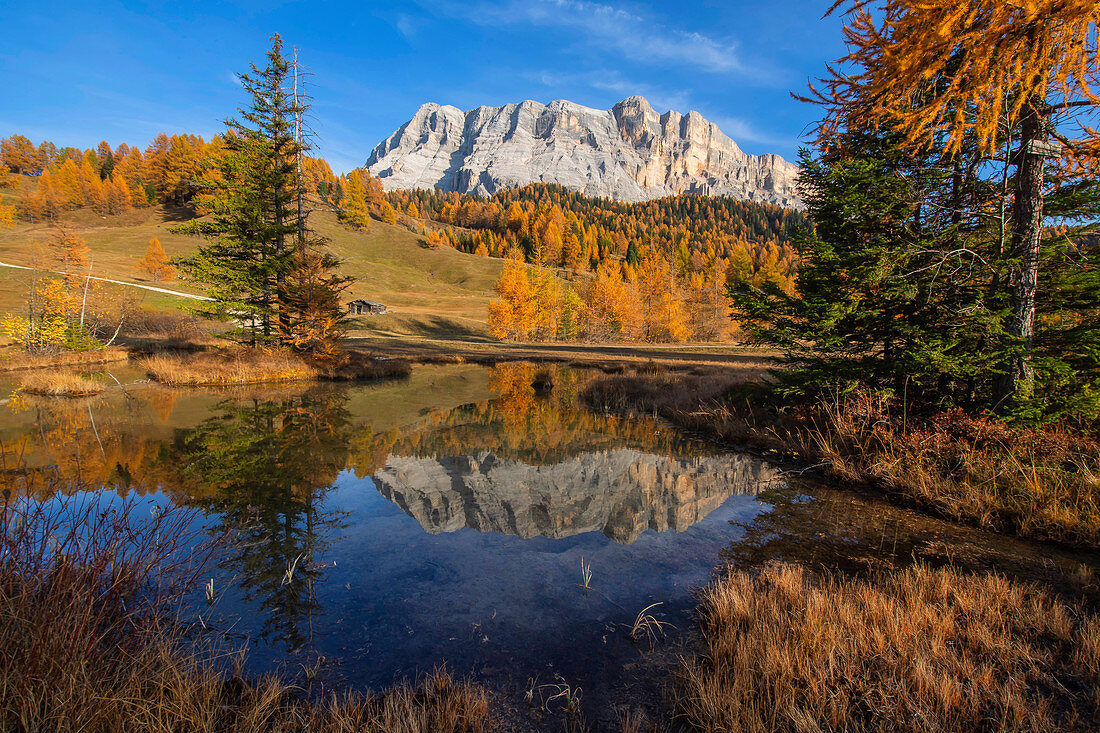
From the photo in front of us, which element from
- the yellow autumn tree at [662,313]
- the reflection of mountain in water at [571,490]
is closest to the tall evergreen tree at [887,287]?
the reflection of mountain in water at [571,490]

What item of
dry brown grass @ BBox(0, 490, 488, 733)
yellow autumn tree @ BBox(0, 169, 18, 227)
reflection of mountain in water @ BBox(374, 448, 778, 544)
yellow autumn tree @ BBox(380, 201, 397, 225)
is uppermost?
yellow autumn tree @ BBox(380, 201, 397, 225)

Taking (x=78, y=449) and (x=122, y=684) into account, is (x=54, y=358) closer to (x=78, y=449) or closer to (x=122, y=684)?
(x=78, y=449)

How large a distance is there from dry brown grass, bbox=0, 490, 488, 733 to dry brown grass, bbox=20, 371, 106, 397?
21.3 meters

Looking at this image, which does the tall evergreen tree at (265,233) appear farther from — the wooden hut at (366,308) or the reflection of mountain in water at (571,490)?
the wooden hut at (366,308)

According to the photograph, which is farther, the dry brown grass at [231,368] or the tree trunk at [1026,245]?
the dry brown grass at [231,368]

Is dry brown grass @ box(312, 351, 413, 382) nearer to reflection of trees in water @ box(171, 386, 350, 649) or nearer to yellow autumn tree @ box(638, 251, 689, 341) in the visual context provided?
reflection of trees in water @ box(171, 386, 350, 649)

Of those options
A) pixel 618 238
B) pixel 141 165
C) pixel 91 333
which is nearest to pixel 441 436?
pixel 91 333

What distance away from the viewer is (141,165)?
113 m

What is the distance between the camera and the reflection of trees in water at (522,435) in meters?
11.9

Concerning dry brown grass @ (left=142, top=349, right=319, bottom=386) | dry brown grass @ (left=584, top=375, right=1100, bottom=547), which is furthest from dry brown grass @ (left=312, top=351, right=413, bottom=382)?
dry brown grass @ (left=584, top=375, right=1100, bottom=547)

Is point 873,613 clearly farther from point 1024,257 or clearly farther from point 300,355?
point 300,355

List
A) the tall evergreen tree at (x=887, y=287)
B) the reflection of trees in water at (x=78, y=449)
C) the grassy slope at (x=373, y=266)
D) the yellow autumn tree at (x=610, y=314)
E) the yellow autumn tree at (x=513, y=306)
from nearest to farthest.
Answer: the tall evergreen tree at (x=887, y=287) < the reflection of trees in water at (x=78, y=449) < the yellow autumn tree at (x=513, y=306) < the grassy slope at (x=373, y=266) < the yellow autumn tree at (x=610, y=314)

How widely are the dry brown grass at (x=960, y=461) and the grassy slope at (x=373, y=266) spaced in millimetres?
40790

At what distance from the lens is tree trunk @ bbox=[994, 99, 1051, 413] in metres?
7.25
